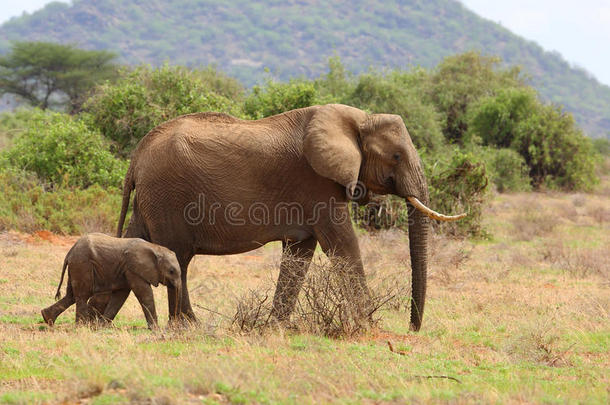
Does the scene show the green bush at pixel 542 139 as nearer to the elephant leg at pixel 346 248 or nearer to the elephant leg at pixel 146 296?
the elephant leg at pixel 346 248

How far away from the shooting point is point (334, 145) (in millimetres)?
8211

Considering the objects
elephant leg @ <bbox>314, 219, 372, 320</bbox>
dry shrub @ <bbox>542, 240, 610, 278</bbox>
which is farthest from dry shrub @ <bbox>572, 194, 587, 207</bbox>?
elephant leg @ <bbox>314, 219, 372, 320</bbox>

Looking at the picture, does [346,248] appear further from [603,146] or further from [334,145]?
[603,146]

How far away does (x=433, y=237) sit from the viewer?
555 inches

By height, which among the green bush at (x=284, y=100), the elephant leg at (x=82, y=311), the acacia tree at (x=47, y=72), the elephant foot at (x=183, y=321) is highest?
the green bush at (x=284, y=100)

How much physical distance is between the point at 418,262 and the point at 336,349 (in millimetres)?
1843

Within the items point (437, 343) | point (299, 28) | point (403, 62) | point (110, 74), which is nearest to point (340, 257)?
point (437, 343)

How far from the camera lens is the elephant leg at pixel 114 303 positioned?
26.8 feet

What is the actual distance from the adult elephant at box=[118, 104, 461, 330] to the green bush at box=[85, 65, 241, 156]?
377 inches

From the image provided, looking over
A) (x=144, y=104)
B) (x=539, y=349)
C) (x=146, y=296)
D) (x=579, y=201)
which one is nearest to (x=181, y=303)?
(x=146, y=296)

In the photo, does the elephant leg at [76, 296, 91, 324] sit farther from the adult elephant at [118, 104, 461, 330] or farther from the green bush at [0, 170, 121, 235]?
the green bush at [0, 170, 121, 235]

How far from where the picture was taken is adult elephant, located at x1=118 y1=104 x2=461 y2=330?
8266mm

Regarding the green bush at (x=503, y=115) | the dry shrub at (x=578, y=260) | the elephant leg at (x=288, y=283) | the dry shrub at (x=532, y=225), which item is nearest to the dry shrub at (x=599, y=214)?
the dry shrub at (x=532, y=225)

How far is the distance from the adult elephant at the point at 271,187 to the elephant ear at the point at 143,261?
1.46 ft
